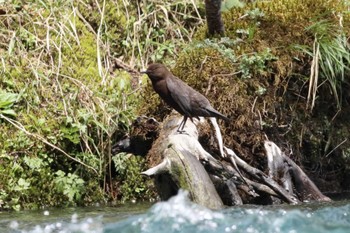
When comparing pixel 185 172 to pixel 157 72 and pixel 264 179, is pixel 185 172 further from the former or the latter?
pixel 157 72

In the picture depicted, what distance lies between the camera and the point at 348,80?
655 cm

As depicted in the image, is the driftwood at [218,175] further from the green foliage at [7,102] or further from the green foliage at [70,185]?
the green foliage at [7,102]

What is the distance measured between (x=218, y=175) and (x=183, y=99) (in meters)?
0.58

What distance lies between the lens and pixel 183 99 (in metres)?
5.65

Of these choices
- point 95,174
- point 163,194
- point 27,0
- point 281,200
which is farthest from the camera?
point 27,0

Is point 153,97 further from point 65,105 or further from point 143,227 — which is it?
point 143,227

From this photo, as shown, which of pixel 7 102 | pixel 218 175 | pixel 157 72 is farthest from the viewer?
pixel 7 102

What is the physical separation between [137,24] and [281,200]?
9.12ft

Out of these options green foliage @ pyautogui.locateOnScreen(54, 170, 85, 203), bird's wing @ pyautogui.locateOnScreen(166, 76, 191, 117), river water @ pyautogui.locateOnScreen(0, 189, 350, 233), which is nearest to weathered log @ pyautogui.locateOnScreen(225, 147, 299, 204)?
river water @ pyautogui.locateOnScreen(0, 189, 350, 233)

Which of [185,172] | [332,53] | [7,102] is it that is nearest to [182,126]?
[185,172]

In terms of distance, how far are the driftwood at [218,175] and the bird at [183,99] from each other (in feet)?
0.44

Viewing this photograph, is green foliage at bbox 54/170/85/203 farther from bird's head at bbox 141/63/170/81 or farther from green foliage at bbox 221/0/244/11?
green foliage at bbox 221/0/244/11

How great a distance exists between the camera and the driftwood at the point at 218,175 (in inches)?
203

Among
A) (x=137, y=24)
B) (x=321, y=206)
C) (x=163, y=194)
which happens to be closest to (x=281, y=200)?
(x=321, y=206)
